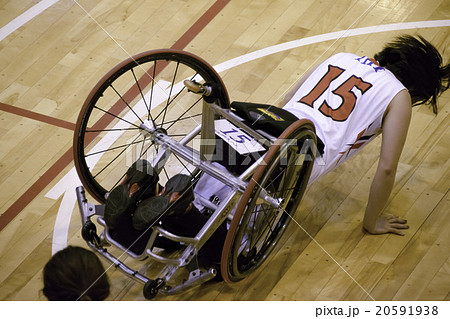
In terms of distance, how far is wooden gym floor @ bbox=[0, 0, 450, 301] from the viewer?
243cm

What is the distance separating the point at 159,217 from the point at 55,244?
600 mm

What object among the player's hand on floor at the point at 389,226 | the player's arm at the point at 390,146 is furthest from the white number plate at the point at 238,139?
the player's hand on floor at the point at 389,226

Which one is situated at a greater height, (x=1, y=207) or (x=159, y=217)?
(x=159, y=217)

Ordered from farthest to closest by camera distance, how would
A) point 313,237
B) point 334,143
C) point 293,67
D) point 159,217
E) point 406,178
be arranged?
point 293,67
point 406,178
point 313,237
point 334,143
point 159,217

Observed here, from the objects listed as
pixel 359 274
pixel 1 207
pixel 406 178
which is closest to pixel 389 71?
pixel 406 178

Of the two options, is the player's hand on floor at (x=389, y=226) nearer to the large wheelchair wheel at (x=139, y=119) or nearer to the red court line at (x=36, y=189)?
the large wheelchair wheel at (x=139, y=119)

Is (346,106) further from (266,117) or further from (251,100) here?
(251,100)

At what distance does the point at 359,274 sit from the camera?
2.45 m

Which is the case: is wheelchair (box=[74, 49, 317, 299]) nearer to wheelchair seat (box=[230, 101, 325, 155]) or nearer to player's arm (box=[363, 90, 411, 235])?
wheelchair seat (box=[230, 101, 325, 155])

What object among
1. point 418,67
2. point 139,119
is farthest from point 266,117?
point 139,119

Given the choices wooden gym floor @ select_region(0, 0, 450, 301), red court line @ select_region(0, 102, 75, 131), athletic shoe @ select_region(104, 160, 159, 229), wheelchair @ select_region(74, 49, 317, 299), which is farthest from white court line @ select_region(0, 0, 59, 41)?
athletic shoe @ select_region(104, 160, 159, 229)

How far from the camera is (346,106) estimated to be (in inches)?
96.3

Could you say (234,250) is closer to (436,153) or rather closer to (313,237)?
(313,237)

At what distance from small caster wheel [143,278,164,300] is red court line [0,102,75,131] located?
0.99 m
